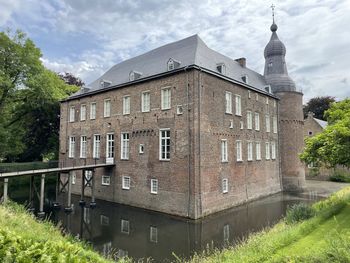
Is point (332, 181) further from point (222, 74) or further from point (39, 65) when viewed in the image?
point (39, 65)

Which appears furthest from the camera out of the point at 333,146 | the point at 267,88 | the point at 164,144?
the point at 267,88

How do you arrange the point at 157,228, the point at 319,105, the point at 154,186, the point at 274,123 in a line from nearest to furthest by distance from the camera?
the point at 157,228 < the point at 154,186 < the point at 274,123 < the point at 319,105

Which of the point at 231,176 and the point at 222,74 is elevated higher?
the point at 222,74

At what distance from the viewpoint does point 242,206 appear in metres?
17.0

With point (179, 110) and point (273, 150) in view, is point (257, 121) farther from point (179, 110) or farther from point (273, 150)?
point (179, 110)

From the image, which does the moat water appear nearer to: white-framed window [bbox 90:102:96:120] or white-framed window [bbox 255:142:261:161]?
white-framed window [bbox 255:142:261:161]

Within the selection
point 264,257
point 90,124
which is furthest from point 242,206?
point 90,124

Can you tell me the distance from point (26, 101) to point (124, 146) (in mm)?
14008

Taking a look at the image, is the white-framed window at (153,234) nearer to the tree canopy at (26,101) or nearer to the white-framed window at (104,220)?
the white-framed window at (104,220)

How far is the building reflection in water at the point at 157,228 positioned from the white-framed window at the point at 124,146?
3300 millimetres

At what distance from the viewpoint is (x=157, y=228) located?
12.5 m

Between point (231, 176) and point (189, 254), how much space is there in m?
8.13

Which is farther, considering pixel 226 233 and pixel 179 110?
pixel 179 110

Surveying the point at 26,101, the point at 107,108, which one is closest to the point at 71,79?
the point at 26,101
